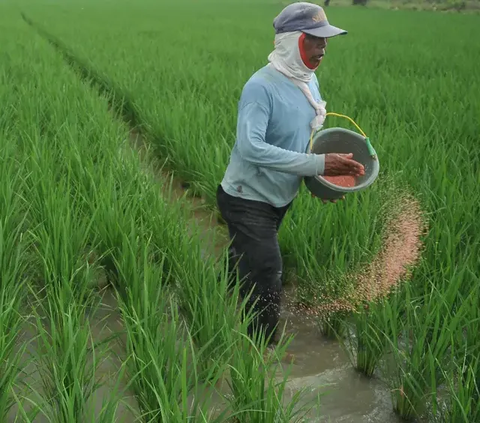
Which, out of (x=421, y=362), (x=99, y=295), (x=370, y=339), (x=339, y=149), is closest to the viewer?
(x=421, y=362)

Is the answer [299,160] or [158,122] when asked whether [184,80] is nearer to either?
[158,122]

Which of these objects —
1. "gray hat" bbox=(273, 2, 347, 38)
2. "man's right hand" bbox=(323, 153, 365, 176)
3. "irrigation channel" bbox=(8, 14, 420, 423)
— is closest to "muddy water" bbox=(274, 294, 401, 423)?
"irrigation channel" bbox=(8, 14, 420, 423)

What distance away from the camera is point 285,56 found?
5.98 feet

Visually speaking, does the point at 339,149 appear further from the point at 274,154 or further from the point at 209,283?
the point at 209,283

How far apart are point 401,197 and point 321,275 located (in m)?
0.74

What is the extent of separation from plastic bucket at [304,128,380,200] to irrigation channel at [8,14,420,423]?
13.6 inches

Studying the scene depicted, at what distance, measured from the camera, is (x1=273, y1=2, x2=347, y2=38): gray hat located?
174 cm

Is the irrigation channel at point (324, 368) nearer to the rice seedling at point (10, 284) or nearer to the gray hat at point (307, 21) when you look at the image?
the rice seedling at point (10, 284)

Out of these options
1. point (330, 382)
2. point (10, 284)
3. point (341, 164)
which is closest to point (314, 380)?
point (330, 382)

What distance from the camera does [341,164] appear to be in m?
1.77

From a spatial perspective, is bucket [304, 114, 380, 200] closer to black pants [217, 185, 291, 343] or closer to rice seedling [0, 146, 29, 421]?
black pants [217, 185, 291, 343]

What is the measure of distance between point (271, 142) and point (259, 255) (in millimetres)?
367

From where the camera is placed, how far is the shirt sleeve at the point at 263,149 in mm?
1747

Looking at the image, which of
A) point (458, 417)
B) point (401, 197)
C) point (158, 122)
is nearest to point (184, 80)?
point (158, 122)
